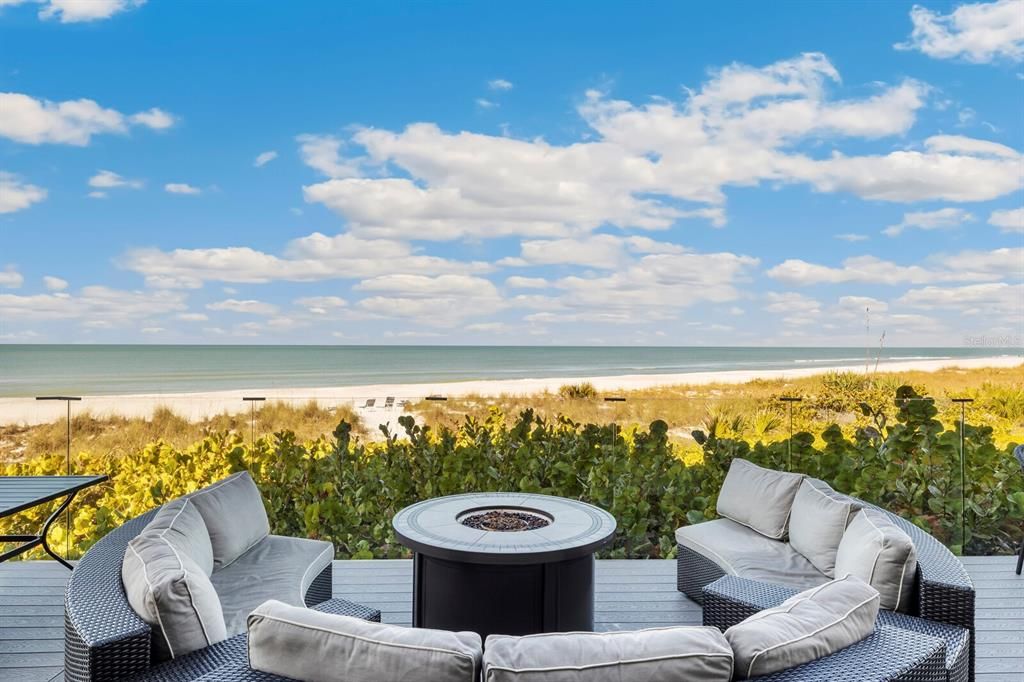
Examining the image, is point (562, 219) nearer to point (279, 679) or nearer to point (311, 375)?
point (311, 375)

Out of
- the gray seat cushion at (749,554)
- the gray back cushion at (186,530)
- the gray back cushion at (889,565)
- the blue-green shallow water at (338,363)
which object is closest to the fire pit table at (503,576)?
the gray seat cushion at (749,554)

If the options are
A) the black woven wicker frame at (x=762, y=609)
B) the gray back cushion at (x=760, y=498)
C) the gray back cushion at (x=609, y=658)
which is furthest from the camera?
the gray back cushion at (x=760, y=498)

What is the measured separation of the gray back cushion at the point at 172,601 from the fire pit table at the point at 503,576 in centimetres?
90

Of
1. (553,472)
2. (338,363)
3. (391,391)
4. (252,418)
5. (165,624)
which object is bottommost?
(391,391)

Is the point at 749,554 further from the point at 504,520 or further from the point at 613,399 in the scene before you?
the point at 613,399

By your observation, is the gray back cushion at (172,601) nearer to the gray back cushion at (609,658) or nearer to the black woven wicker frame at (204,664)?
the black woven wicker frame at (204,664)

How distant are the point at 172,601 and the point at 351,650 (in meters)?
0.66

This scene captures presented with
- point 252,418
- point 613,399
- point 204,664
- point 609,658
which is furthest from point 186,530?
point 613,399

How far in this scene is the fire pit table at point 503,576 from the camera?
246 centimetres

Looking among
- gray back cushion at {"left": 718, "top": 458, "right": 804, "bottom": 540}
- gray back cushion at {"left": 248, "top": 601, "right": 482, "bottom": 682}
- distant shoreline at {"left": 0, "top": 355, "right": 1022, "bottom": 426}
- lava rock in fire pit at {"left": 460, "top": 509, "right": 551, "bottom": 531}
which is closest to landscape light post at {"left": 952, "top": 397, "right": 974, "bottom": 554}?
gray back cushion at {"left": 718, "top": 458, "right": 804, "bottom": 540}

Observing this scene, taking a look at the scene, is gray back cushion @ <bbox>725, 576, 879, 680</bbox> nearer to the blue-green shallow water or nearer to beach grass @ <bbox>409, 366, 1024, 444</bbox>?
beach grass @ <bbox>409, 366, 1024, 444</bbox>

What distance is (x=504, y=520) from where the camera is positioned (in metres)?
2.97

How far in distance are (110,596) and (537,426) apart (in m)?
3.08

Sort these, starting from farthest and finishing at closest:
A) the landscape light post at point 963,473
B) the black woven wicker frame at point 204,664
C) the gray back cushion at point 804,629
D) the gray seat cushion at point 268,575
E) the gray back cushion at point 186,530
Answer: the landscape light post at point 963,473 < the gray seat cushion at point 268,575 < the gray back cushion at point 186,530 < the black woven wicker frame at point 204,664 < the gray back cushion at point 804,629
